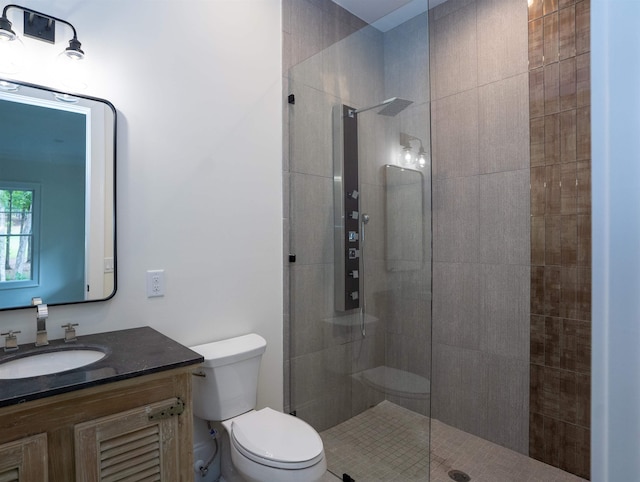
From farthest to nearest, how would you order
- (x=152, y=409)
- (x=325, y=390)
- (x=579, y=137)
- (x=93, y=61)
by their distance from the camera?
(x=325, y=390) → (x=579, y=137) → (x=93, y=61) → (x=152, y=409)

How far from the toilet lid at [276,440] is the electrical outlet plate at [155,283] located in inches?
28.4

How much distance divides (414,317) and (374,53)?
1.53 meters

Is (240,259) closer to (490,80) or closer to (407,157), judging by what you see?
(407,157)

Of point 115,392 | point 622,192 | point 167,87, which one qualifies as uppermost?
point 167,87

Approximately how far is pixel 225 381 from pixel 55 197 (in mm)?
1109

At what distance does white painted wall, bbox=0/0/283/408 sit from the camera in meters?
1.69

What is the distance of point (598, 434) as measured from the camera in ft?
0.97

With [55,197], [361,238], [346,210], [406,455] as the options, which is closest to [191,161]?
[55,197]

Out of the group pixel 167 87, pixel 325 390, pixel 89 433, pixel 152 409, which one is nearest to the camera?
pixel 89 433

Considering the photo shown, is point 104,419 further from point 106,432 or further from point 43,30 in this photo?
point 43,30

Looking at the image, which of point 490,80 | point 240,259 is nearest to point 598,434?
point 240,259

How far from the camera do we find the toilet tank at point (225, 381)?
5.85ft

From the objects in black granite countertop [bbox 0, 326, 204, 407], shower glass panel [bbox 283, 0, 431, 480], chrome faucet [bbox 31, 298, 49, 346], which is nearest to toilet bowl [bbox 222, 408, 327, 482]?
black granite countertop [bbox 0, 326, 204, 407]

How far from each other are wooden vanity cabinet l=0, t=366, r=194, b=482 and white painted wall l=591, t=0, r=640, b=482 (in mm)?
1300
